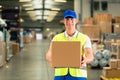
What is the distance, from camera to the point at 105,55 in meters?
13.3

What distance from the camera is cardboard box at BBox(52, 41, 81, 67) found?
3555 mm

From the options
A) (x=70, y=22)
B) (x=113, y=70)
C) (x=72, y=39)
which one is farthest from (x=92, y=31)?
(x=70, y=22)

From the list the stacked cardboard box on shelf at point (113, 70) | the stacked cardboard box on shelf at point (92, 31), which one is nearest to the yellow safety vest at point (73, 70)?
the stacked cardboard box on shelf at point (113, 70)

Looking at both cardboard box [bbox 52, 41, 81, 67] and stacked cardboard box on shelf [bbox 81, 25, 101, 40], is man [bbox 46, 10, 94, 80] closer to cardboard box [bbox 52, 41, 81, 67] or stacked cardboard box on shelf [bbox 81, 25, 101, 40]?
cardboard box [bbox 52, 41, 81, 67]

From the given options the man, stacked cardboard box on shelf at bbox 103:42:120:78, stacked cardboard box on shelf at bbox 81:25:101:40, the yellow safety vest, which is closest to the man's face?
the man

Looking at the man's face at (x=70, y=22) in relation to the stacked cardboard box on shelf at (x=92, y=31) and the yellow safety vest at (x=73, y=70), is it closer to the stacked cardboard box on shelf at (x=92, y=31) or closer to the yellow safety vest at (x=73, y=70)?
the yellow safety vest at (x=73, y=70)

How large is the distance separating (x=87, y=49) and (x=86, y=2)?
20.6 m

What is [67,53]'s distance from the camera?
3.58 m

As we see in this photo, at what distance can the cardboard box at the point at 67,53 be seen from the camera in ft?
11.7

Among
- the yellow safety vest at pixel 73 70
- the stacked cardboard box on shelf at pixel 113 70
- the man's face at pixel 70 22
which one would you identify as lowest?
the stacked cardboard box on shelf at pixel 113 70

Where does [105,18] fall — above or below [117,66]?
above

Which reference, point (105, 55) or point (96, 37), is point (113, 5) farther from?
point (105, 55)

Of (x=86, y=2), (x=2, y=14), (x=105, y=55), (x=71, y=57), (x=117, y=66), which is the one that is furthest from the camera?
(x=86, y=2)

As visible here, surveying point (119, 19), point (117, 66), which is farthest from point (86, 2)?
point (117, 66)
